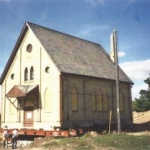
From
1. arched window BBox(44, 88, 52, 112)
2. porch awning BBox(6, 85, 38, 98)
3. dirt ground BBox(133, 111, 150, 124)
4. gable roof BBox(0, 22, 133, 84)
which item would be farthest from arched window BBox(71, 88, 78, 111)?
dirt ground BBox(133, 111, 150, 124)

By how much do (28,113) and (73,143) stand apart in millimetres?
11532

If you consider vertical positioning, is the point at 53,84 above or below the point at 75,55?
below

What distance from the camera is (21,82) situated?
35.8 meters

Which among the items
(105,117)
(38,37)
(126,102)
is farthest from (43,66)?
(126,102)

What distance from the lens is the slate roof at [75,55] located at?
33.5 metres

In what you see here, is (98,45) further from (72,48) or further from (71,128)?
(71,128)

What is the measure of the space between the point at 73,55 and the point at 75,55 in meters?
0.47

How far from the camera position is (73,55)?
3647cm

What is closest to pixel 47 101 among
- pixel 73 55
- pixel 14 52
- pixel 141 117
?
pixel 73 55

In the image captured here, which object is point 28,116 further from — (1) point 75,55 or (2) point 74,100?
(1) point 75,55

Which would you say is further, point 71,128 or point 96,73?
point 96,73

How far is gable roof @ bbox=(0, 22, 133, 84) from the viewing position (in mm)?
33500

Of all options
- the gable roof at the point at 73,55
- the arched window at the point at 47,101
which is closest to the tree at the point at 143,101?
the gable roof at the point at 73,55

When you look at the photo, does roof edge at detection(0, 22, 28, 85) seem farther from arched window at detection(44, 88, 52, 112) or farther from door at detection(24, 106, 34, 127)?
arched window at detection(44, 88, 52, 112)
